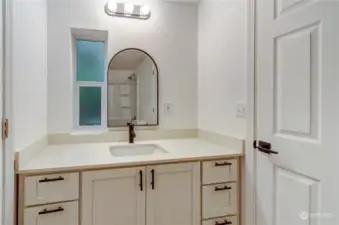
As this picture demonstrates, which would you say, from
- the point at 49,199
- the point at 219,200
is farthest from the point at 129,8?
the point at 219,200

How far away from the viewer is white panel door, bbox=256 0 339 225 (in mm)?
1124

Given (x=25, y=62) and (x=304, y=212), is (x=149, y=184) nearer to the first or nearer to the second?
(x=304, y=212)

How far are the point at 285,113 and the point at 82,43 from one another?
1.87 metres

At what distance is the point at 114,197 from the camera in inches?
59.7

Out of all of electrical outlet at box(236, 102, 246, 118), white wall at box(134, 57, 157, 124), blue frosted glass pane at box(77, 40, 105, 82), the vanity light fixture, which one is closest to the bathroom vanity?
electrical outlet at box(236, 102, 246, 118)

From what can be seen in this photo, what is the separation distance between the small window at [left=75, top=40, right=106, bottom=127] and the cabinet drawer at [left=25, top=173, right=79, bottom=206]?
0.91m

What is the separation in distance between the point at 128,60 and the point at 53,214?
1418mm

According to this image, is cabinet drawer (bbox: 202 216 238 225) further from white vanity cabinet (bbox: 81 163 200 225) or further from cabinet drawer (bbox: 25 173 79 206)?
cabinet drawer (bbox: 25 173 79 206)

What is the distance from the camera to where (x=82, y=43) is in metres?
2.29

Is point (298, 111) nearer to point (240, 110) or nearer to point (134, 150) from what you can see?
point (240, 110)

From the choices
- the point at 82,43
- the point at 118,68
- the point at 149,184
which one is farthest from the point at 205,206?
the point at 82,43

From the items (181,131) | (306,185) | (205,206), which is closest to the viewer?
(306,185)

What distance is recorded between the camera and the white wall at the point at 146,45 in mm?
2047

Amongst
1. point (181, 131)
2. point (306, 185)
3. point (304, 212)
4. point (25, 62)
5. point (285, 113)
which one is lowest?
point (304, 212)
